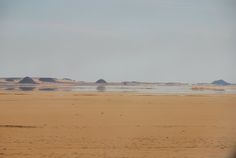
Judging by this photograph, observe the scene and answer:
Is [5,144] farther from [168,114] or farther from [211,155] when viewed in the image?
[168,114]

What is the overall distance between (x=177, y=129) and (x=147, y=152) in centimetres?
290

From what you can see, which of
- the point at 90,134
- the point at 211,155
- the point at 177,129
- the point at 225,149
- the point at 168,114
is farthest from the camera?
the point at 168,114

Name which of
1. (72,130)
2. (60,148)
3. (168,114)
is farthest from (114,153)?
(168,114)

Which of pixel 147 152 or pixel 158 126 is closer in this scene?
pixel 147 152

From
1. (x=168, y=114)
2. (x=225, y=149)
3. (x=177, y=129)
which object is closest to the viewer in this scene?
(x=225, y=149)

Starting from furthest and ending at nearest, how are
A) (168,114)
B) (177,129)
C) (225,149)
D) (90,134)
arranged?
1. (168,114)
2. (177,129)
3. (90,134)
4. (225,149)

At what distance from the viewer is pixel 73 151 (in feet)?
22.3

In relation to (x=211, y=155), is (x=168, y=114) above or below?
above

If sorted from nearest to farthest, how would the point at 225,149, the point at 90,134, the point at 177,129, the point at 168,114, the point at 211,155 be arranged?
1. the point at 211,155
2. the point at 225,149
3. the point at 90,134
4. the point at 177,129
5. the point at 168,114

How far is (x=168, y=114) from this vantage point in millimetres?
13039

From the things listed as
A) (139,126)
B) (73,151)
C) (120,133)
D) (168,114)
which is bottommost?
(73,151)

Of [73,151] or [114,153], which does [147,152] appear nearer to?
[114,153]

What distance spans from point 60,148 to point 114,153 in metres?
1.14

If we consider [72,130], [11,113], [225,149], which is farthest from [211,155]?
Result: [11,113]
